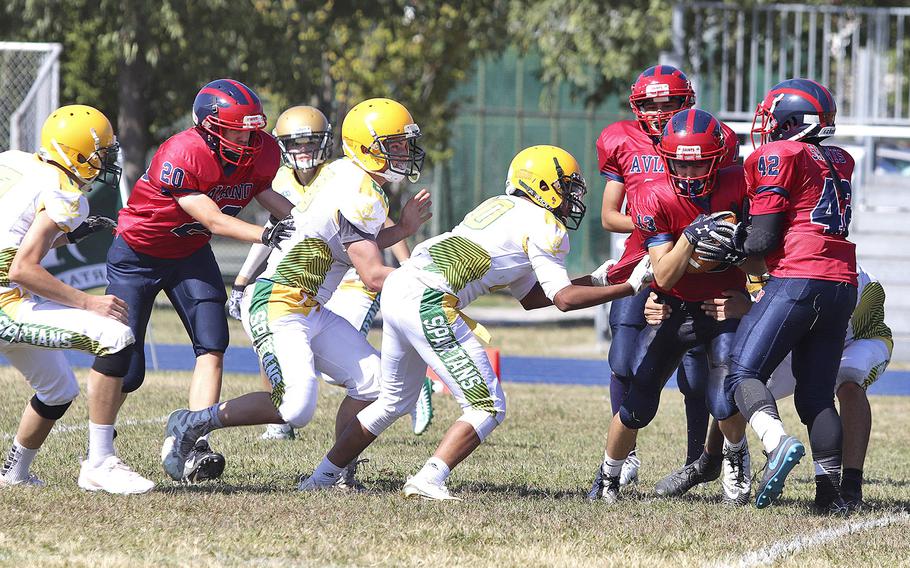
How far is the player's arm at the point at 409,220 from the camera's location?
236 inches

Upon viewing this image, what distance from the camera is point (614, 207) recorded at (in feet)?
21.9

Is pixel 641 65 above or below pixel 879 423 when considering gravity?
above

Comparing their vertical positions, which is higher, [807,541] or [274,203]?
[274,203]

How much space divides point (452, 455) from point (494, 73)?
928 inches

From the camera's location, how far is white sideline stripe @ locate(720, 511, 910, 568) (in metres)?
4.74

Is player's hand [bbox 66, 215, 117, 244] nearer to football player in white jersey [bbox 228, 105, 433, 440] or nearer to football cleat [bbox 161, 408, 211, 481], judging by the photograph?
football cleat [bbox 161, 408, 211, 481]

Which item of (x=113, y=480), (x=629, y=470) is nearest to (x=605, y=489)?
(x=629, y=470)

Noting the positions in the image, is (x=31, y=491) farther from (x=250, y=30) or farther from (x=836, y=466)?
(x=250, y=30)

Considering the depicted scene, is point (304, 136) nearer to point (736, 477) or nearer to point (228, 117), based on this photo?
point (228, 117)

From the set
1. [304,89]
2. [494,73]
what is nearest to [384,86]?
[304,89]

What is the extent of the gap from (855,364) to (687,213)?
119 centimetres

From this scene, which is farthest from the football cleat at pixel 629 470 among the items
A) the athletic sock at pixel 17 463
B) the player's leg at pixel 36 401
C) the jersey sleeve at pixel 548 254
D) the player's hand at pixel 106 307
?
the athletic sock at pixel 17 463

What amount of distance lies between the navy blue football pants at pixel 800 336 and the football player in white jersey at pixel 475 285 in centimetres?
52

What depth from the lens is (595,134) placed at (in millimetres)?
28641
